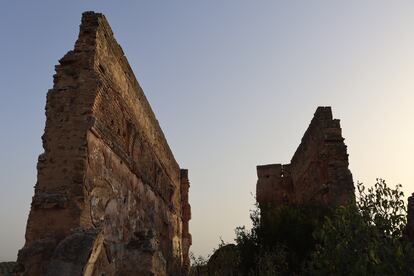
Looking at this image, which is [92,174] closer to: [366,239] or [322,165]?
[366,239]

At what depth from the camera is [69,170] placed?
20.6ft

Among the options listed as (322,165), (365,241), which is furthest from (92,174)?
(322,165)

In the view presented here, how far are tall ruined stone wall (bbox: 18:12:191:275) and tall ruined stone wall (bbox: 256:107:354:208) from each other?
5555mm

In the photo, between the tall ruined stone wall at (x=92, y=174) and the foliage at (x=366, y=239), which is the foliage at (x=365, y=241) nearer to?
the foliage at (x=366, y=239)

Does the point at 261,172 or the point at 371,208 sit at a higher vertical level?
the point at 261,172

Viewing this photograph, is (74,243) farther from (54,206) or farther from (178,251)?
(178,251)

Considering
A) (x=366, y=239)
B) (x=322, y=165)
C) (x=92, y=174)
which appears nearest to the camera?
(x=366, y=239)

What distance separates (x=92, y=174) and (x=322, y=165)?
26.8 ft

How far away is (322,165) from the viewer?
13.0m

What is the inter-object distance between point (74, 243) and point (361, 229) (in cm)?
339

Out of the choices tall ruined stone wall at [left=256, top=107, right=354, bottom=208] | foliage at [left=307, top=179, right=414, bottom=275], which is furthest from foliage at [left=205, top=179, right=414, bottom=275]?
tall ruined stone wall at [left=256, top=107, right=354, bottom=208]

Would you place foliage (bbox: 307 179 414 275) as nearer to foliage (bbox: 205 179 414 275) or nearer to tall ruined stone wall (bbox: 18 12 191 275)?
foliage (bbox: 205 179 414 275)

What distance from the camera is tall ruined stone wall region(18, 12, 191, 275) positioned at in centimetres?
551

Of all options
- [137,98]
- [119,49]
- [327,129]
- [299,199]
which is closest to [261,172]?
[299,199]
